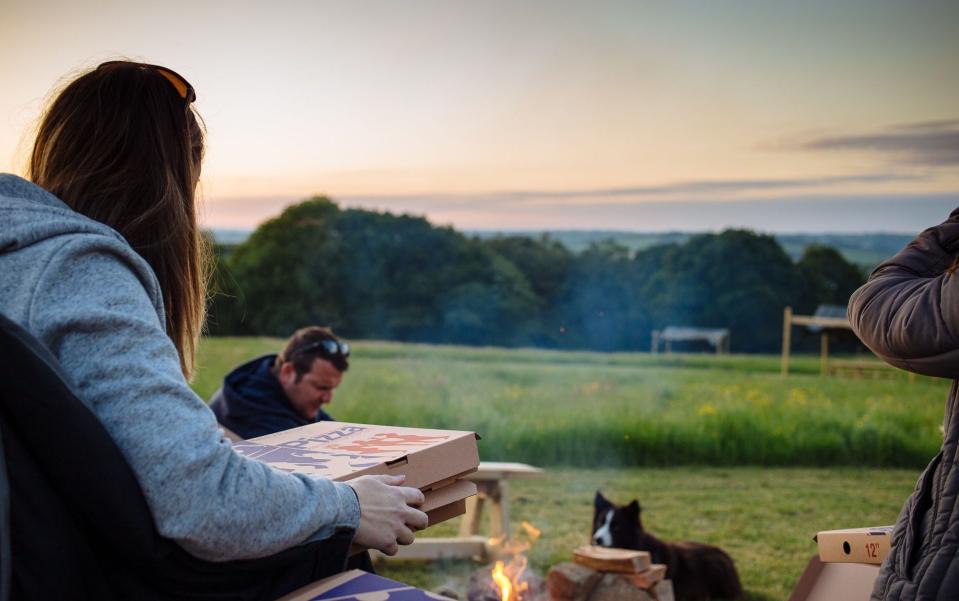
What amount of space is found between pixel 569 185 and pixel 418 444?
6915mm

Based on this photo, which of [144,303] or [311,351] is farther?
[311,351]

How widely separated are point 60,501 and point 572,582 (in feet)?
10.3

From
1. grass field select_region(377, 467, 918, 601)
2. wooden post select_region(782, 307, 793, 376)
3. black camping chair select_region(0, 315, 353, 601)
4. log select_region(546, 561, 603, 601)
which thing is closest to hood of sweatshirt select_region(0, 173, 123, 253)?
black camping chair select_region(0, 315, 353, 601)

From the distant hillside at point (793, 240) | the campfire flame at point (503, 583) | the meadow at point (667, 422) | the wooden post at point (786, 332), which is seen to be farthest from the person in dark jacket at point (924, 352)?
the wooden post at point (786, 332)

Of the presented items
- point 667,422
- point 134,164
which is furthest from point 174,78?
point 667,422

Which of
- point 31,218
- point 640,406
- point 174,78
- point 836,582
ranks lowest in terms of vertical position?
point 640,406

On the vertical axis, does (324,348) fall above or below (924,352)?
below

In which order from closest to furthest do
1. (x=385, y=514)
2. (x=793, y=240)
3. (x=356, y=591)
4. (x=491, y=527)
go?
(x=356, y=591), (x=385, y=514), (x=491, y=527), (x=793, y=240)

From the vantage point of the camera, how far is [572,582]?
4.01 meters

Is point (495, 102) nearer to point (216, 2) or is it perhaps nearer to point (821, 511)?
point (216, 2)

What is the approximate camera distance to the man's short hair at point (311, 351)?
408 cm

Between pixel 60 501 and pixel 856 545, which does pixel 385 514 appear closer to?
pixel 60 501

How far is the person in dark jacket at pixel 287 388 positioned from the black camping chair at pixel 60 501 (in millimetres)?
2786

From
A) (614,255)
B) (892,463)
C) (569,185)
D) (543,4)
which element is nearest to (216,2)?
(543,4)
